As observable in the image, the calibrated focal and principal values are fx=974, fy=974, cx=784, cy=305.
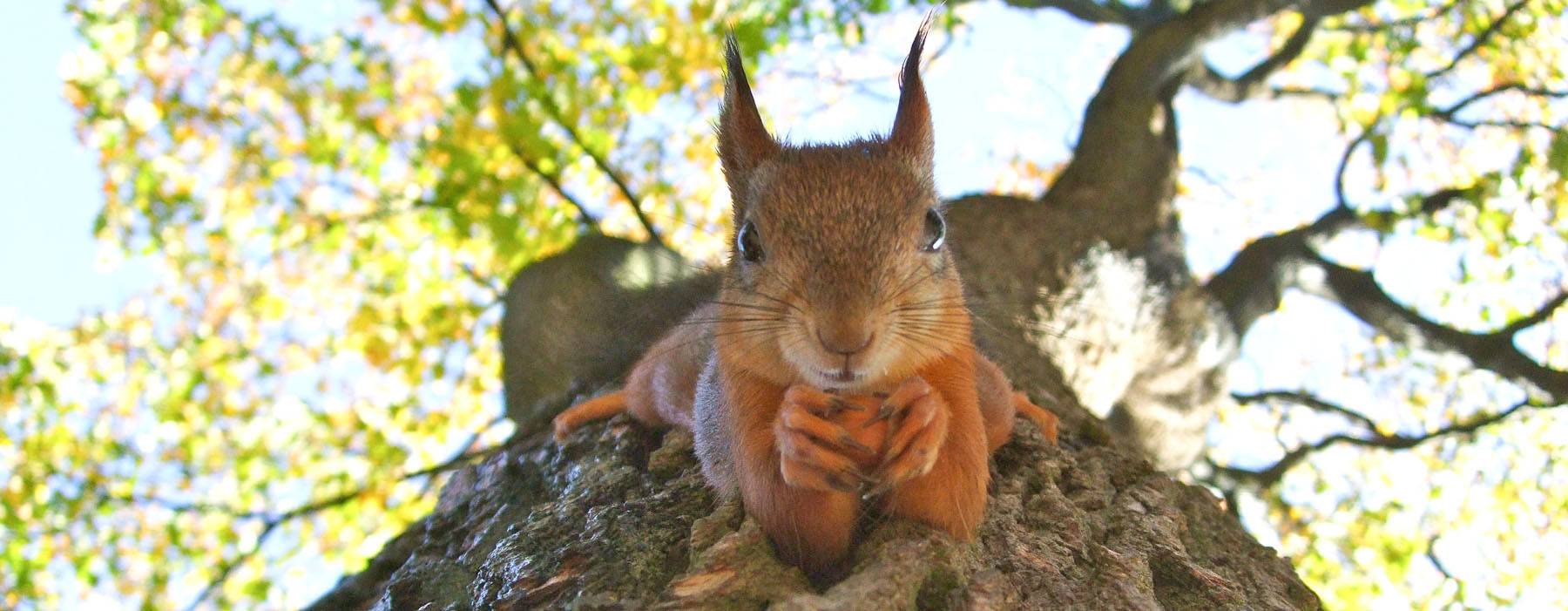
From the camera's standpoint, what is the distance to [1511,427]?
15.2ft

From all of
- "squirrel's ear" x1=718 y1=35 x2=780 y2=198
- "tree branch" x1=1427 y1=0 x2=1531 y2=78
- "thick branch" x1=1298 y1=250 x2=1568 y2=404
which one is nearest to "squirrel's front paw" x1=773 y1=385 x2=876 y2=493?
"squirrel's ear" x1=718 y1=35 x2=780 y2=198

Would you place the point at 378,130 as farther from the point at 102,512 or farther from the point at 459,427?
the point at 102,512

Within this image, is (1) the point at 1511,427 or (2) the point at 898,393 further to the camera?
(1) the point at 1511,427

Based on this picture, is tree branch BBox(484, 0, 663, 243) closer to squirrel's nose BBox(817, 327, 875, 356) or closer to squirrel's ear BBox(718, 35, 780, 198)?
squirrel's ear BBox(718, 35, 780, 198)

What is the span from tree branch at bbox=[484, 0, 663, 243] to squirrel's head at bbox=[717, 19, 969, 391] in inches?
81.9

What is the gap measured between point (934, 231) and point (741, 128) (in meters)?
0.47

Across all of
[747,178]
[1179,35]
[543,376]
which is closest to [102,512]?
[543,376]

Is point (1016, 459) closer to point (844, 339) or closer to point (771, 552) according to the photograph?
point (771, 552)

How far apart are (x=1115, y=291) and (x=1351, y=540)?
2.09 metres

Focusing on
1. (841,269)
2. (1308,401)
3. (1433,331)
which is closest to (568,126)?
(841,269)

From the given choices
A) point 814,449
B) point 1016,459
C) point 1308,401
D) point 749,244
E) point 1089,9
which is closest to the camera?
point 814,449

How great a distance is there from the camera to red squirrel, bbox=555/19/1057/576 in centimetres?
144

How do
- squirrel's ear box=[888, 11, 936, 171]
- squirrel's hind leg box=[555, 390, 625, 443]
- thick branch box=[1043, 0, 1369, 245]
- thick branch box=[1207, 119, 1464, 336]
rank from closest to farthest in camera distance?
squirrel's ear box=[888, 11, 936, 171]
squirrel's hind leg box=[555, 390, 625, 443]
thick branch box=[1043, 0, 1369, 245]
thick branch box=[1207, 119, 1464, 336]

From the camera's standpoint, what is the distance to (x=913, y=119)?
2.02 m
